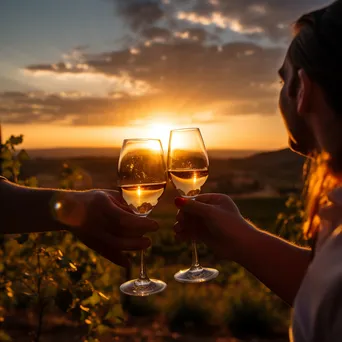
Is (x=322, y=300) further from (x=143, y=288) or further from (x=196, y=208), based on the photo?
(x=143, y=288)

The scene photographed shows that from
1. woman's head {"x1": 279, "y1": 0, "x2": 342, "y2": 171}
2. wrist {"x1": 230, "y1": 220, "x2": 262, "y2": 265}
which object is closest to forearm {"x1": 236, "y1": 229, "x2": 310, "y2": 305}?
wrist {"x1": 230, "y1": 220, "x2": 262, "y2": 265}

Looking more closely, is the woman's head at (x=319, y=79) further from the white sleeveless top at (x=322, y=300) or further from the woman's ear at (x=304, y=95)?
the white sleeveless top at (x=322, y=300)

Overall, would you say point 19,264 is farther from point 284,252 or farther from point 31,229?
point 284,252

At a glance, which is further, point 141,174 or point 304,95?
point 141,174

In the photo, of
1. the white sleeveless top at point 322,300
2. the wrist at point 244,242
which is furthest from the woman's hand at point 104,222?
the white sleeveless top at point 322,300

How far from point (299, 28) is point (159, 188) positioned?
93 cm

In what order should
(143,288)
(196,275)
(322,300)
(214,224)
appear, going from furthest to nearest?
(196,275), (143,288), (214,224), (322,300)

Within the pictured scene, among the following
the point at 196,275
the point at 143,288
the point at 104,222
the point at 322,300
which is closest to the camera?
the point at 322,300

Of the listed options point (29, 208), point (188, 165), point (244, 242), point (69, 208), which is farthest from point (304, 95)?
point (29, 208)

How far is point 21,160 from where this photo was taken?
445cm

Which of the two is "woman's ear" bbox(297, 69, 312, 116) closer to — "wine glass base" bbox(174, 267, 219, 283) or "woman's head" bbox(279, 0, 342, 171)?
"woman's head" bbox(279, 0, 342, 171)

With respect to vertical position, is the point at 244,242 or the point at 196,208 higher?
the point at 196,208

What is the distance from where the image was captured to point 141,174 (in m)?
2.40

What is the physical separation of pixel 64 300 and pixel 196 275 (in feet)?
5.15
